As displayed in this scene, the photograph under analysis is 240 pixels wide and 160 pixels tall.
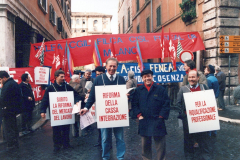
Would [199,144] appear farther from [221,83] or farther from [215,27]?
[215,27]

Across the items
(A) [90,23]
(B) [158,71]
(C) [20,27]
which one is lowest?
(B) [158,71]

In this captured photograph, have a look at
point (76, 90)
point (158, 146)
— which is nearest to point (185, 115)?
point (158, 146)

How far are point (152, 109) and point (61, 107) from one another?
2.19 meters

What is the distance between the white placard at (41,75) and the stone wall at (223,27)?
718 centimetres

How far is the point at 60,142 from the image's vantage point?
546 centimetres

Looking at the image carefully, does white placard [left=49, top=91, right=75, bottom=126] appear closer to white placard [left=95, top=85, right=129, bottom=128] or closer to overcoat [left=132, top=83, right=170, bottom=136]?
white placard [left=95, top=85, right=129, bottom=128]

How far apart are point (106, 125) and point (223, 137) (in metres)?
3.38

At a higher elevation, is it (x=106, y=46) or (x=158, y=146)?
(x=106, y=46)

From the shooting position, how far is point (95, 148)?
549 centimetres

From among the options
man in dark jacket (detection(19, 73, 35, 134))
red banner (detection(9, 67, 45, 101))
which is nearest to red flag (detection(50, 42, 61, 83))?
red banner (detection(9, 67, 45, 101))

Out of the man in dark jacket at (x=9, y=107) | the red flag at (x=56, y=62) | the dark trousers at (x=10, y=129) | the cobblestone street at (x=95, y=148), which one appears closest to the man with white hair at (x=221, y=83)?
the cobblestone street at (x=95, y=148)

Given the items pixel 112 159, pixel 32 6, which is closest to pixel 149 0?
pixel 32 6

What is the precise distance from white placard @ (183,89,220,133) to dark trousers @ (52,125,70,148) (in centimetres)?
271

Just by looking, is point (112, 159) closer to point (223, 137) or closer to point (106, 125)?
point (106, 125)
